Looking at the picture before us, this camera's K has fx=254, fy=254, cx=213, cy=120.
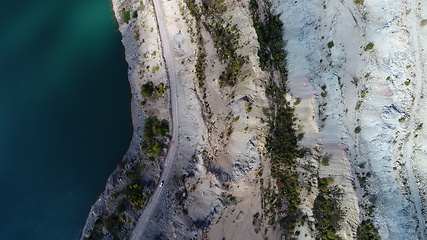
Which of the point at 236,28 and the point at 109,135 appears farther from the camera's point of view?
the point at 109,135

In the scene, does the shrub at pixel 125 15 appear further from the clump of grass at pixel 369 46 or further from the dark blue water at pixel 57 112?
the clump of grass at pixel 369 46

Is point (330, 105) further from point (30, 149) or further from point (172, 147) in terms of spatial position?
point (30, 149)

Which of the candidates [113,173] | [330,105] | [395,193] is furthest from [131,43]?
[395,193]

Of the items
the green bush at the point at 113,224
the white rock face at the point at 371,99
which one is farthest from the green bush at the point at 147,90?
the white rock face at the point at 371,99

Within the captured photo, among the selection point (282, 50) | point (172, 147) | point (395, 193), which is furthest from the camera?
point (172, 147)

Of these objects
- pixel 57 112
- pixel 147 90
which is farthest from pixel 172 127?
pixel 57 112

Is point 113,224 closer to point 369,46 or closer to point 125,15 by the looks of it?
point 125,15
